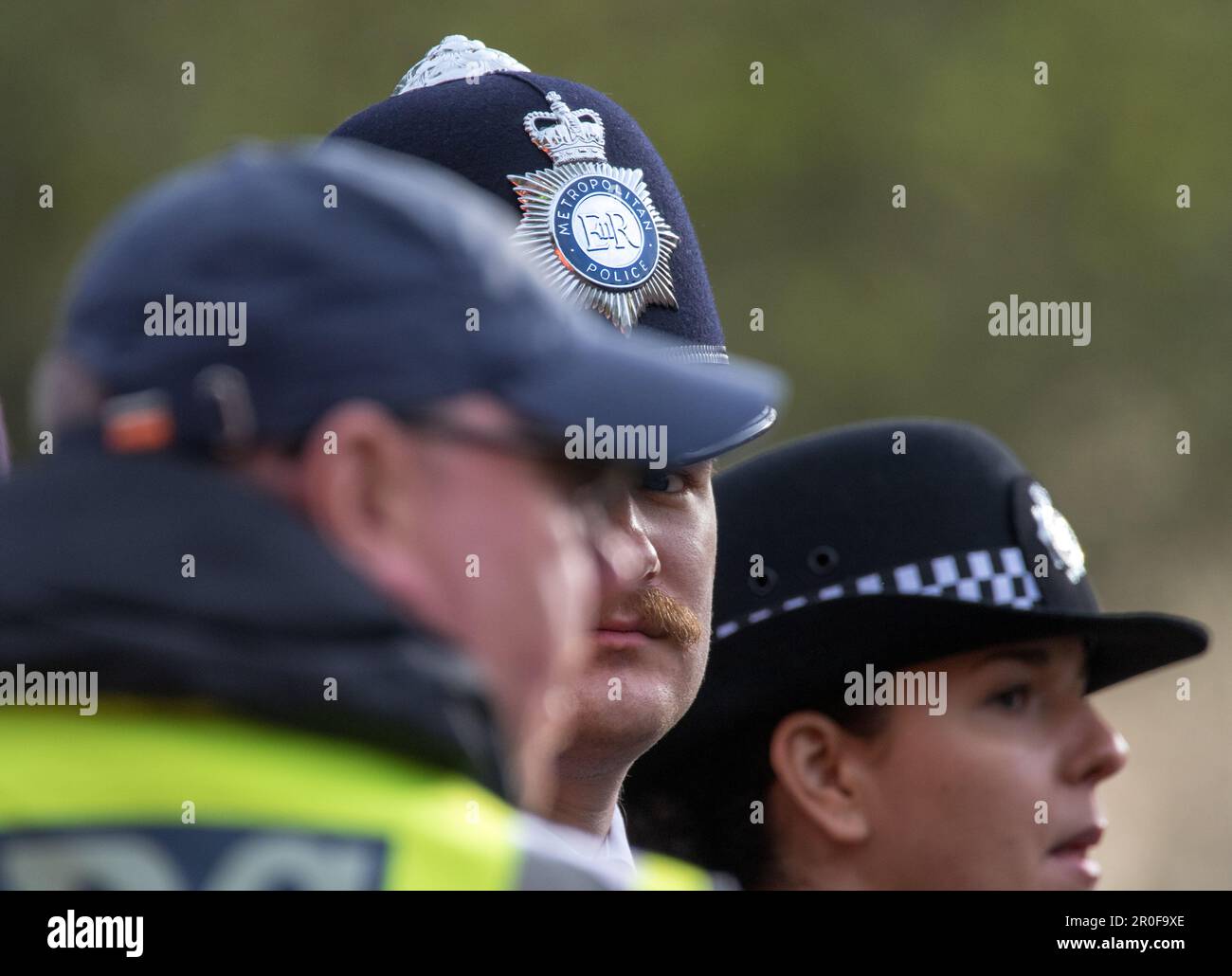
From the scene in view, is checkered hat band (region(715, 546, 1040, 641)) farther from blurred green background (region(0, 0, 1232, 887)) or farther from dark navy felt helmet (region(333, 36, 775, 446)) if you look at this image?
blurred green background (region(0, 0, 1232, 887))

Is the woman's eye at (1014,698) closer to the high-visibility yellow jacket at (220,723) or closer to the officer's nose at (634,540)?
the officer's nose at (634,540)

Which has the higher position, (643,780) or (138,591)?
(138,591)

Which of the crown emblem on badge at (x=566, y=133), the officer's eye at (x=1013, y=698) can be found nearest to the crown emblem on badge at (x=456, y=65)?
Result: the crown emblem on badge at (x=566, y=133)

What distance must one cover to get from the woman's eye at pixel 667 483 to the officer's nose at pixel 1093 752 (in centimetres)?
74

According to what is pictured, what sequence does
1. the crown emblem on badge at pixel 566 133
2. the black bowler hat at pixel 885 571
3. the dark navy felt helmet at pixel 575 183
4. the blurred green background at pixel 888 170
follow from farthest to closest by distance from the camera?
1. the blurred green background at pixel 888 170
2. the black bowler hat at pixel 885 571
3. the crown emblem on badge at pixel 566 133
4. the dark navy felt helmet at pixel 575 183

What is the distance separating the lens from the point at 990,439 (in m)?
3.54

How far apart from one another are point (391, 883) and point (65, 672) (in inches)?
10.6

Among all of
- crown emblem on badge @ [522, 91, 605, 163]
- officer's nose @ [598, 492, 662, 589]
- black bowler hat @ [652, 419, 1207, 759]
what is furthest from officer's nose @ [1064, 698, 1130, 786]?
crown emblem on badge @ [522, 91, 605, 163]

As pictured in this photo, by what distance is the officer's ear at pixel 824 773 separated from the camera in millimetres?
3234

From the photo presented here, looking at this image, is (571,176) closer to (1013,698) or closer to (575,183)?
(575,183)

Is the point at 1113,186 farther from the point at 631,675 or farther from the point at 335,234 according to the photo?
the point at 335,234
